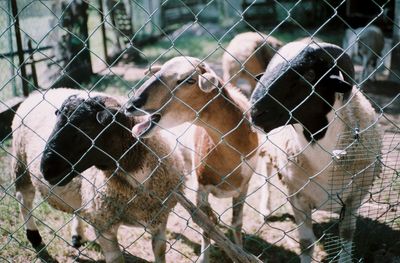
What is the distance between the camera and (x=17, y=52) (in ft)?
20.7

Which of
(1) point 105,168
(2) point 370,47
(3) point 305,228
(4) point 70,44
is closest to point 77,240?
(1) point 105,168

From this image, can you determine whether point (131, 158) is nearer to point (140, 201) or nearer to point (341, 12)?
point (140, 201)

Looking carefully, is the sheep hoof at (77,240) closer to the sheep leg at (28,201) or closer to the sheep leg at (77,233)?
the sheep leg at (77,233)

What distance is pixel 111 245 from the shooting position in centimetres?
310

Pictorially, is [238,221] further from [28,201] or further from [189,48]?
[189,48]

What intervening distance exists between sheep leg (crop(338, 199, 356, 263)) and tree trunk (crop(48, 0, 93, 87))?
6080 millimetres

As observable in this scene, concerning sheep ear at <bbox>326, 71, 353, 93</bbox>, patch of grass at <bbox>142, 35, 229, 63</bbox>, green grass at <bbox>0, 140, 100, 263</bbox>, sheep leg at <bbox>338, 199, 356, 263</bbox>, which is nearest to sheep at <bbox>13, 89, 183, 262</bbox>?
green grass at <bbox>0, 140, 100, 263</bbox>

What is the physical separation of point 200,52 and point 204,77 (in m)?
9.31

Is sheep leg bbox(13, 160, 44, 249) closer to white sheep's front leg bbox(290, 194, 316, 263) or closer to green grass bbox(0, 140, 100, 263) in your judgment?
green grass bbox(0, 140, 100, 263)

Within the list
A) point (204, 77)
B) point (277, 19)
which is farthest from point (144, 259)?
point (277, 19)

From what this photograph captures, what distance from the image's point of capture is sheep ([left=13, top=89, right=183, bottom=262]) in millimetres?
2680

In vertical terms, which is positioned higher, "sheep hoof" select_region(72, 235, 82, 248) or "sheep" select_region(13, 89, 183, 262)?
"sheep" select_region(13, 89, 183, 262)

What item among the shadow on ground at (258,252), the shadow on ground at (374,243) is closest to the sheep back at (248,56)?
the shadow on ground at (258,252)

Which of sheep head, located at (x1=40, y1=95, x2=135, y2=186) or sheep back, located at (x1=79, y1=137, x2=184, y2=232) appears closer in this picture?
sheep head, located at (x1=40, y1=95, x2=135, y2=186)
